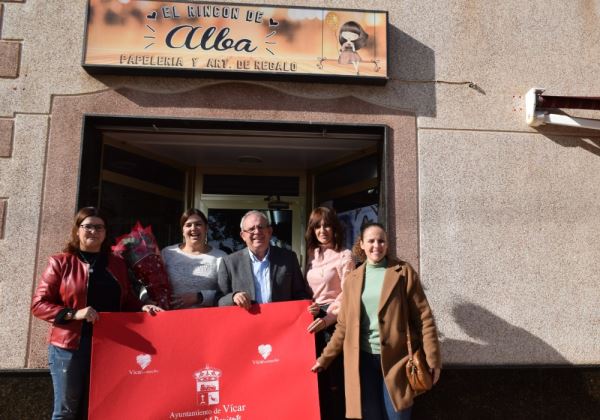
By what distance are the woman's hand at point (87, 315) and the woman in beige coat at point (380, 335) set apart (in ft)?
4.94

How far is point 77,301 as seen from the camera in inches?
127

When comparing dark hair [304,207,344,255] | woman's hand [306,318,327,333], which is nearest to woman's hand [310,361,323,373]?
woman's hand [306,318,327,333]

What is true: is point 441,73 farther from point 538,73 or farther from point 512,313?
point 512,313

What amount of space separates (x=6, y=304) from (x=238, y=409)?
7.37 feet

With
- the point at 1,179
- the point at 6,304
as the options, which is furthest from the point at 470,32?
the point at 6,304

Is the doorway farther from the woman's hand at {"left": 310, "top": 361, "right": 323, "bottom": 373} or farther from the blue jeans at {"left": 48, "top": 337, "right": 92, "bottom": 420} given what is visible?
the woman's hand at {"left": 310, "top": 361, "right": 323, "bottom": 373}

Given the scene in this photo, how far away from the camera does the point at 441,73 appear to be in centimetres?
470

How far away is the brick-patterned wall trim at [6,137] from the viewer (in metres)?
4.28

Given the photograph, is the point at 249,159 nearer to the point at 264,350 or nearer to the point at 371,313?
the point at 264,350

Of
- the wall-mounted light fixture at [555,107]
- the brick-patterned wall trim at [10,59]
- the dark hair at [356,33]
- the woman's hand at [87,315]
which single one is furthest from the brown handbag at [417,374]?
the brick-patterned wall trim at [10,59]

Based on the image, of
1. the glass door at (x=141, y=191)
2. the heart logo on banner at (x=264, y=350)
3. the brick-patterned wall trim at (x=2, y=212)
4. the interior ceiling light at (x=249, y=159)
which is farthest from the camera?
the interior ceiling light at (x=249, y=159)

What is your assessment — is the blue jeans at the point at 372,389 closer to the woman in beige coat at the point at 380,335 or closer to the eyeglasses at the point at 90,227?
the woman in beige coat at the point at 380,335

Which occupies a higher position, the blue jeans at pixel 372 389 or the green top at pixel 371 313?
the green top at pixel 371 313

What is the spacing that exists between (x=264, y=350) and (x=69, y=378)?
127 cm
